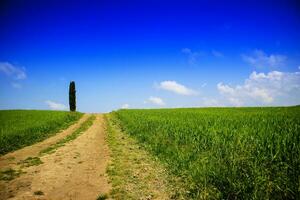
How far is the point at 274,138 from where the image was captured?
9.29 meters

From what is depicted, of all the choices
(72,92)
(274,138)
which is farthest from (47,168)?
(72,92)

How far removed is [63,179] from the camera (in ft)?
33.0

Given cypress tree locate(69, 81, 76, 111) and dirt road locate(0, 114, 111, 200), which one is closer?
dirt road locate(0, 114, 111, 200)

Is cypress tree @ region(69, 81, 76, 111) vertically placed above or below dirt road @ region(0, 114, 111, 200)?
above

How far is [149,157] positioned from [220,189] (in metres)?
6.45

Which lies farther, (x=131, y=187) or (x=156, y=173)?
(x=156, y=173)

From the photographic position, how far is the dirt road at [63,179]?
27.9 feet

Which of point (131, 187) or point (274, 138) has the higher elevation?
point (274, 138)

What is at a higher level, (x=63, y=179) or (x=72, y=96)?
(x=72, y=96)

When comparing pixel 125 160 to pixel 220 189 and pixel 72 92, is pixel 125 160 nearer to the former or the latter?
pixel 220 189

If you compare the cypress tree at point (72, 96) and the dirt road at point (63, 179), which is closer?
the dirt road at point (63, 179)

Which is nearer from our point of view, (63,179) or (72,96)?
(63,179)

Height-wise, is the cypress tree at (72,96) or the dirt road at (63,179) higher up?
the cypress tree at (72,96)

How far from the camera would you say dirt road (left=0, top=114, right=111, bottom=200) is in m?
8.52
